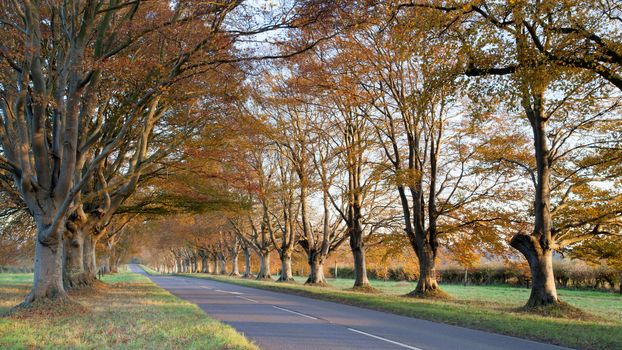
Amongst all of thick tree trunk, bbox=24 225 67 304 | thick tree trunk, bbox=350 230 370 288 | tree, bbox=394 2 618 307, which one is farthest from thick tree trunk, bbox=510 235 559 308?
thick tree trunk, bbox=24 225 67 304

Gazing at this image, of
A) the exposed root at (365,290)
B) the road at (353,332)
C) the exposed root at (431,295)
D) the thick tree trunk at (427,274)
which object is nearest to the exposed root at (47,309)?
the road at (353,332)

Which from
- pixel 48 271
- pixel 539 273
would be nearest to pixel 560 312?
pixel 539 273

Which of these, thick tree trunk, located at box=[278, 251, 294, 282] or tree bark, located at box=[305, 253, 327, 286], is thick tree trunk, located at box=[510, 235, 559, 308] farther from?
thick tree trunk, located at box=[278, 251, 294, 282]

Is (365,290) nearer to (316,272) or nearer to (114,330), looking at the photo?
(316,272)

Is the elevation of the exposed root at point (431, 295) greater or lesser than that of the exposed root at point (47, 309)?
lesser

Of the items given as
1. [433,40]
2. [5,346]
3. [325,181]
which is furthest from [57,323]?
[325,181]

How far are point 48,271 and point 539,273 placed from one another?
16001 millimetres

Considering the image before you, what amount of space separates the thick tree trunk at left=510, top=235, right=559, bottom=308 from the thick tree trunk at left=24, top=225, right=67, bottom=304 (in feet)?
50.3

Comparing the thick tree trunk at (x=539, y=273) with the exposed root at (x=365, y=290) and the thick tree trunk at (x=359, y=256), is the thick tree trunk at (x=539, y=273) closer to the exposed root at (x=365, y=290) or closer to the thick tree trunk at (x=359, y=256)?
A: the exposed root at (x=365, y=290)

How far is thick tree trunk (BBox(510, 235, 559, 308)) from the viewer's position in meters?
16.6

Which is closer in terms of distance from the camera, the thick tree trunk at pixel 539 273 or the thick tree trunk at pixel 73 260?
the thick tree trunk at pixel 539 273

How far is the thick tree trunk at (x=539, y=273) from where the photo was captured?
1661 centimetres

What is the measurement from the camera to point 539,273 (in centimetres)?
1686

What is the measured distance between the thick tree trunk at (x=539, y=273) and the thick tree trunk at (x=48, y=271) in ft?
50.3
